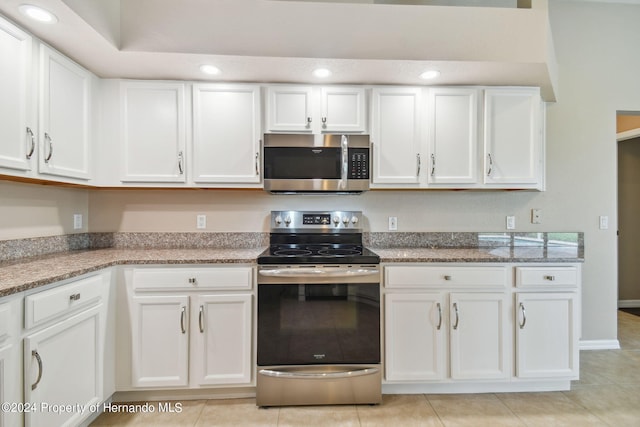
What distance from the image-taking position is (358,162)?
221 cm

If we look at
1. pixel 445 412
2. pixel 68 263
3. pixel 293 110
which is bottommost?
pixel 445 412

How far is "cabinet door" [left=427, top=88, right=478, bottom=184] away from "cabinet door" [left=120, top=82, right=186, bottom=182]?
1.83m

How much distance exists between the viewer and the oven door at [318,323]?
191 centimetres

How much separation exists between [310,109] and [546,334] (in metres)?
2.21

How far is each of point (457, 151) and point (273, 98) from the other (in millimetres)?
1414

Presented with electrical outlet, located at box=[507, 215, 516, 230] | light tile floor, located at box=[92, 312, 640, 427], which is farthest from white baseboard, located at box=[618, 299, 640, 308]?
electrical outlet, located at box=[507, 215, 516, 230]

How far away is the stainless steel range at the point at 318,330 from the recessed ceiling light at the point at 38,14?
64.2 inches

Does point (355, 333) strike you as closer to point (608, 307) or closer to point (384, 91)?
point (384, 91)

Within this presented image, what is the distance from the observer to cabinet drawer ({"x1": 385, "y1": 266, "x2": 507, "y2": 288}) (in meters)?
1.97

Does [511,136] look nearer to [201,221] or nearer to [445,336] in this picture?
[445,336]

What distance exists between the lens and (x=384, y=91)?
2244 millimetres

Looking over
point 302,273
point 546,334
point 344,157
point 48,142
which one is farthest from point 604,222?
point 48,142

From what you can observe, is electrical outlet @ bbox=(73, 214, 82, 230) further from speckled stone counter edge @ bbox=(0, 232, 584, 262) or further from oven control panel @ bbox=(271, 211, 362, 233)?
oven control panel @ bbox=(271, 211, 362, 233)

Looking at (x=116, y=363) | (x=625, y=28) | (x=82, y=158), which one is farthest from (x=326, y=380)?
(x=625, y=28)
